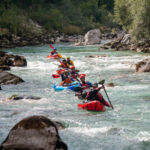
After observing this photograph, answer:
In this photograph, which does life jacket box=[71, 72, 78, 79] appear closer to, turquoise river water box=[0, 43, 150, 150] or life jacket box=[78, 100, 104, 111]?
turquoise river water box=[0, 43, 150, 150]

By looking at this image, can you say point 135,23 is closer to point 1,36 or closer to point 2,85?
point 2,85

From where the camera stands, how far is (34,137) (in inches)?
214

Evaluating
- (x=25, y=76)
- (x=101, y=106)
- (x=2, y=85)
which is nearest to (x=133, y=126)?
(x=101, y=106)

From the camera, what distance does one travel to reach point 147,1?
77.8ft

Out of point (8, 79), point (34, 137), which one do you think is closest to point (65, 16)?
point (8, 79)

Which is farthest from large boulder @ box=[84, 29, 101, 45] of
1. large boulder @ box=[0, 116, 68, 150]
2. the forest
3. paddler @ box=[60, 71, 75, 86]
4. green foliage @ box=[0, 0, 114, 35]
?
large boulder @ box=[0, 116, 68, 150]

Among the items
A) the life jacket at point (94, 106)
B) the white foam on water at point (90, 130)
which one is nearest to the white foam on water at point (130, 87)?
the life jacket at point (94, 106)

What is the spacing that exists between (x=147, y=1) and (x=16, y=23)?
71.1ft

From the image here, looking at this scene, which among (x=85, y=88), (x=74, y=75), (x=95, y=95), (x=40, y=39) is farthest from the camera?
(x=40, y=39)

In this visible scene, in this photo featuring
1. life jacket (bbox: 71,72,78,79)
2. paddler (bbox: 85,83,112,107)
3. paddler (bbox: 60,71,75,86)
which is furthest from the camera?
life jacket (bbox: 71,72,78,79)

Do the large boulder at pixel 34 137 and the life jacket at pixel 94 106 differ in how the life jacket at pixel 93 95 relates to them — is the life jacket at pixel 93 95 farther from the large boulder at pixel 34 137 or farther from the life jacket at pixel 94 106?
the large boulder at pixel 34 137

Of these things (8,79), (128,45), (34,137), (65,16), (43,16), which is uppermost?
(34,137)

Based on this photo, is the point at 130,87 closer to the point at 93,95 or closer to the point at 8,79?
the point at 93,95

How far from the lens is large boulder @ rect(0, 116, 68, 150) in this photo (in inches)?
211
